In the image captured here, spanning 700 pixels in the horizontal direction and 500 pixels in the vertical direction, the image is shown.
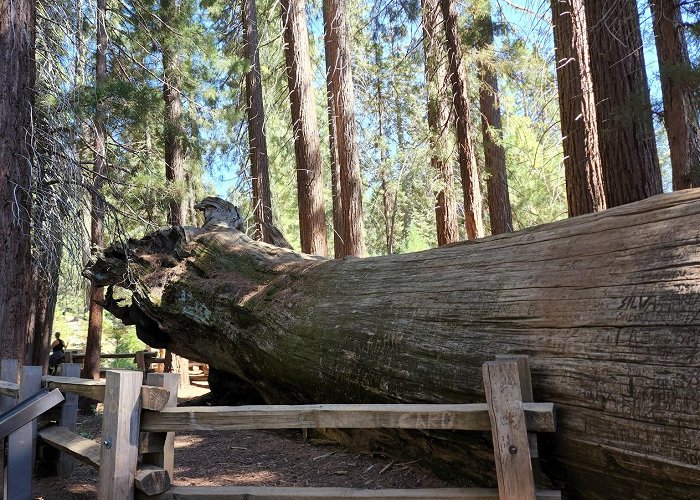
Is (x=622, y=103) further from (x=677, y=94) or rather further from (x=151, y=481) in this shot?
(x=151, y=481)

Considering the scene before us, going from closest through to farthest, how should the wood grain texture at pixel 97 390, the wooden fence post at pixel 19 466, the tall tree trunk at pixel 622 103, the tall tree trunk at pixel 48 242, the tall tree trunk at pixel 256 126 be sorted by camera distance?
the wood grain texture at pixel 97 390 < the wooden fence post at pixel 19 466 < the tall tree trunk at pixel 622 103 < the tall tree trunk at pixel 48 242 < the tall tree trunk at pixel 256 126

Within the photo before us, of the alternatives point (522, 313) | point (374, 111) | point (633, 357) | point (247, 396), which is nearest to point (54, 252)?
point (247, 396)

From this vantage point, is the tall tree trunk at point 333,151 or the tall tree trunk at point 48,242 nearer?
the tall tree trunk at point 48,242

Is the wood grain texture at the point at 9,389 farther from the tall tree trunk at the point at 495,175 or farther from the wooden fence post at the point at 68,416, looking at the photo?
the tall tree trunk at the point at 495,175

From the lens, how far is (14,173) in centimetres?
708

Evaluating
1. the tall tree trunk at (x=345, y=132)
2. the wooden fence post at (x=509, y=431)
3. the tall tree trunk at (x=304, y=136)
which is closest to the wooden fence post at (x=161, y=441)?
the wooden fence post at (x=509, y=431)

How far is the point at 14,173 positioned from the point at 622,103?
23.8ft

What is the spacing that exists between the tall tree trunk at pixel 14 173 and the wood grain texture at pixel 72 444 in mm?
2098

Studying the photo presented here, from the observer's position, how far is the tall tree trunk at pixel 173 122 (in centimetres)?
1337

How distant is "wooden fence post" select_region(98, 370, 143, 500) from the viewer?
360 centimetres

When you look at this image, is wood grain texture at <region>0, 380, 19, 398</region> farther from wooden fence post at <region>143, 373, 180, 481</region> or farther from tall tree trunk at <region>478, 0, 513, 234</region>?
tall tree trunk at <region>478, 0, 513, 234</region>

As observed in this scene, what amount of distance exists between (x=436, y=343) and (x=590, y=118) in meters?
4.88

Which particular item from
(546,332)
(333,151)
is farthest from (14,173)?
(333,151)

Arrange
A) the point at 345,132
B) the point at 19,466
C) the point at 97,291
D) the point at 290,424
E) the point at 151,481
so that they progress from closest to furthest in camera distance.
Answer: the point at 290,424
the point at 151,481
the point at 19,466
the point at 97,291
the point at 345,132
